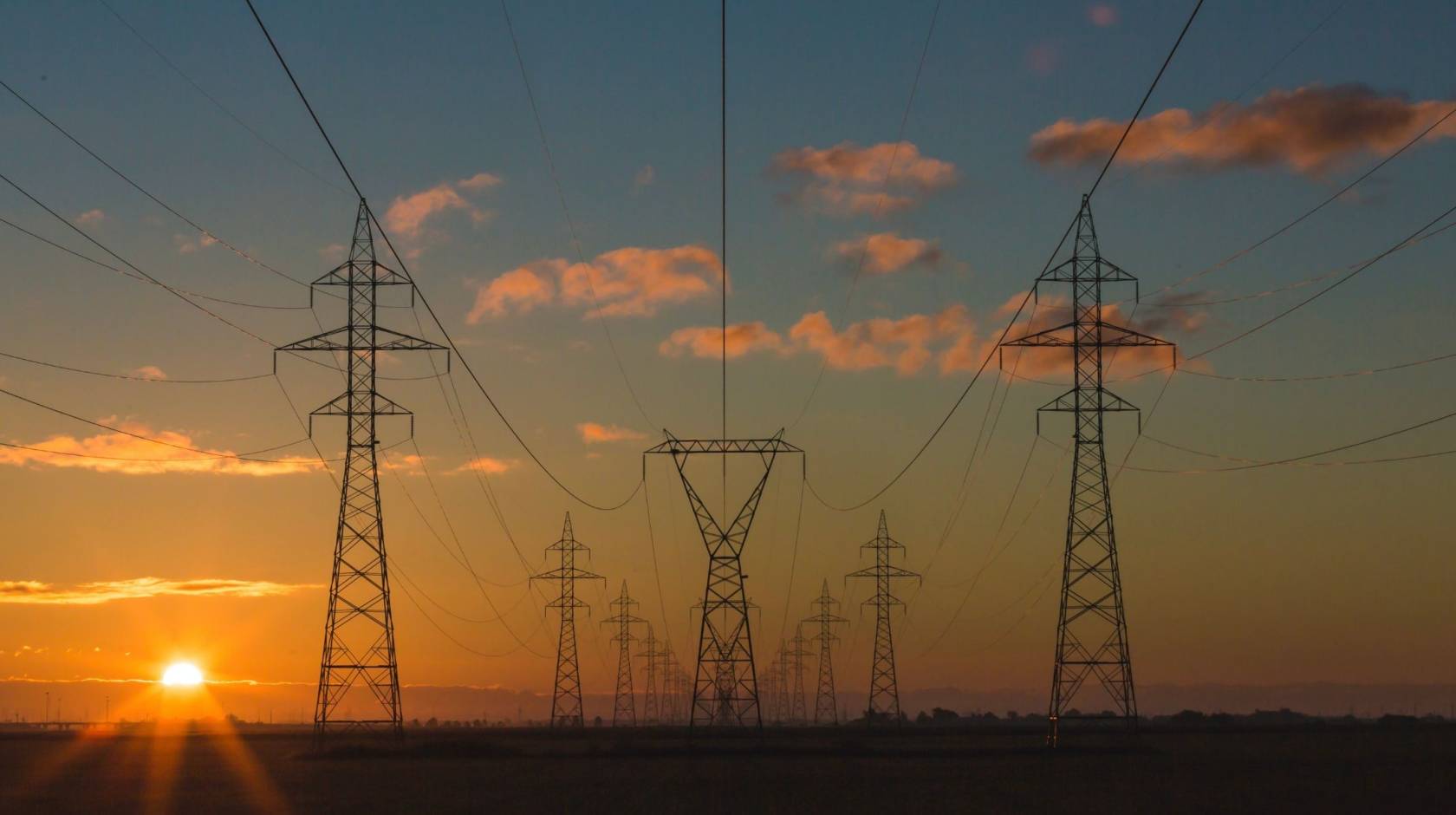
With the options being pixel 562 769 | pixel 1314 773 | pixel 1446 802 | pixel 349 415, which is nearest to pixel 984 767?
pixel 1314 773

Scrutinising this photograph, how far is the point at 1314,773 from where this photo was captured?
2427 inches

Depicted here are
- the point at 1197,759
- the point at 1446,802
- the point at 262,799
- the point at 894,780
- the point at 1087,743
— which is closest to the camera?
the point at 1446,802

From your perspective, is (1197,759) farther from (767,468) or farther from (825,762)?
(767,468)

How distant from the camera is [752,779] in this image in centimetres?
5834

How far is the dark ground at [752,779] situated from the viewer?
4556cm

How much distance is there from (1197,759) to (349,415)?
41290 millimetres

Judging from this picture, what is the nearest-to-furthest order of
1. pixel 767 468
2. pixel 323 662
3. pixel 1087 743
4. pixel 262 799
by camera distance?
pixel 262 799, pixel 323 662, pixel 767 468, pixel 1087 743

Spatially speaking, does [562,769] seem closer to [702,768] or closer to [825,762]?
[702,768]

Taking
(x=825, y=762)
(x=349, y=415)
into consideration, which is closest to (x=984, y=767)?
(x=825, y=762)

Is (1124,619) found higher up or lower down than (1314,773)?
higher up

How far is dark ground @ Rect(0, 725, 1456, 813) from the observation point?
45.6m

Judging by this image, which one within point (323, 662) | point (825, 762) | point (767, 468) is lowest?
point (825, 762)

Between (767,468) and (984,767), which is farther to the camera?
(767,468)

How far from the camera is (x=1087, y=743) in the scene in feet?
288
